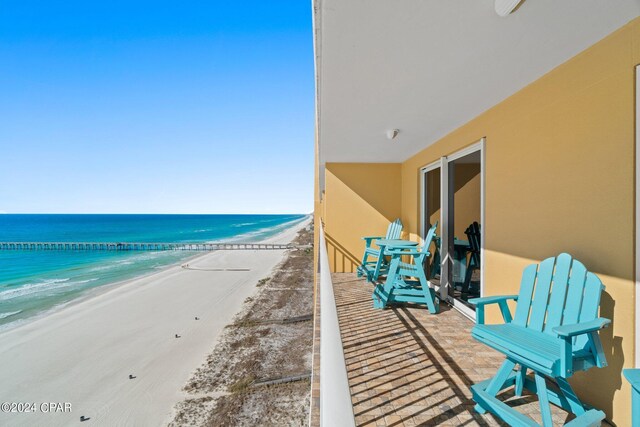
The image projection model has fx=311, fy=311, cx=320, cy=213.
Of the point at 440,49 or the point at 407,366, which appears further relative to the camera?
the point at 407,366

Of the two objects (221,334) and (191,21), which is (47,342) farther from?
(191,21)

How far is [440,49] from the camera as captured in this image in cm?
183

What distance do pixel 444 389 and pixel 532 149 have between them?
1832 millimetres

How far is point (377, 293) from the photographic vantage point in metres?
3.77

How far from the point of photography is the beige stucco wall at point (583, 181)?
5.27 feet

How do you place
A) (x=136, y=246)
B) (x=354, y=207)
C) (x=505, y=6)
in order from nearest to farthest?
(x=505, y=6) → (x=354, y=207) → (x=136, y=246)

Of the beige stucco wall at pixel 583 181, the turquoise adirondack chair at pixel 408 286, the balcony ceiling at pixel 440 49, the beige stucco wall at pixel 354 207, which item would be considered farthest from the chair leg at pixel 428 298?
the beige stucco wall at pixel 354 207

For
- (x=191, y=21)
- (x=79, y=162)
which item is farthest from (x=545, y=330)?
(x=79, y=162)

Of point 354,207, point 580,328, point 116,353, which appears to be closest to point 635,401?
point 580,328

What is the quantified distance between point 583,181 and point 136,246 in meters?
37.3

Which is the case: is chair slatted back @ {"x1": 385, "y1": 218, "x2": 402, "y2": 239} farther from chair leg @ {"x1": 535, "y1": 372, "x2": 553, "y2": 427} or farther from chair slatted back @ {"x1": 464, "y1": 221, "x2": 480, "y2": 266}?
chair leg @ {"x1": 535, "y1": 372, "x2": 553, "y2": 427}

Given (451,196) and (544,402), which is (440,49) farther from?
(451,196)

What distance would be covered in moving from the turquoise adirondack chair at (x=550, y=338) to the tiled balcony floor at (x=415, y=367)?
139mm

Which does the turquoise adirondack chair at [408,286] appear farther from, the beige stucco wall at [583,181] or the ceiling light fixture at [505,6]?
the ceiling light fixture at [505,6]
